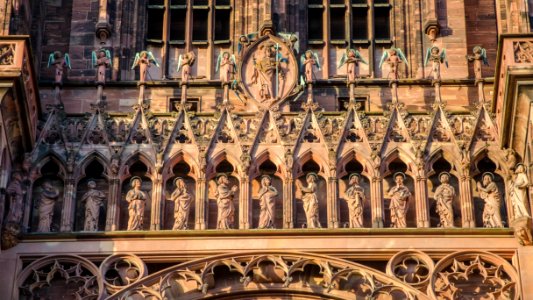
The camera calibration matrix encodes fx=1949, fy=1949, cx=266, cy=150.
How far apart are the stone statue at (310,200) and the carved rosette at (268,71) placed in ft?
4.45

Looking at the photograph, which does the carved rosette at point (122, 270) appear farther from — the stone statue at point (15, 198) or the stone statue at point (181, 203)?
the stone statue at point (15, 198)

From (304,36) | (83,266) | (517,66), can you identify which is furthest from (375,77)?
(83,266)

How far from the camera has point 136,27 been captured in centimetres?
2912

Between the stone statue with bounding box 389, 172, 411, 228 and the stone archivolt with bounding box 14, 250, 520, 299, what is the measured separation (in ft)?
1.88

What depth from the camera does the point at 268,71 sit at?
2748cm

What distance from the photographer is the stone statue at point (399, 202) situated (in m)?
25.8

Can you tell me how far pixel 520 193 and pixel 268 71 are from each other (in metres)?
4.17

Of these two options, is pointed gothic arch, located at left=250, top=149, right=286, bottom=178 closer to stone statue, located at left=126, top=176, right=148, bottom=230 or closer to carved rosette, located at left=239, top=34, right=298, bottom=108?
carved rosette, located at left=239, top=34, right=298, bottom=108

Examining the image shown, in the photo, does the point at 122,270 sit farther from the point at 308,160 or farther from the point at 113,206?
the point at 308,160

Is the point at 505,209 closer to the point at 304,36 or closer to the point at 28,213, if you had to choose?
the point at 304,36

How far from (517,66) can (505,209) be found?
1963 mm

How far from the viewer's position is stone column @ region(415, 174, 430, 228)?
25.8 m

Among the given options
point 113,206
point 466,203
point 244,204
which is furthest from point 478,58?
point 113,206

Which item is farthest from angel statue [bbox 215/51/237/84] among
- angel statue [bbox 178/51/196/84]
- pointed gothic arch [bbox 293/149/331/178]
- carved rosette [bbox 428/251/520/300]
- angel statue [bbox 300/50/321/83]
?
carved rosette [bbox 428/251/520/300]
